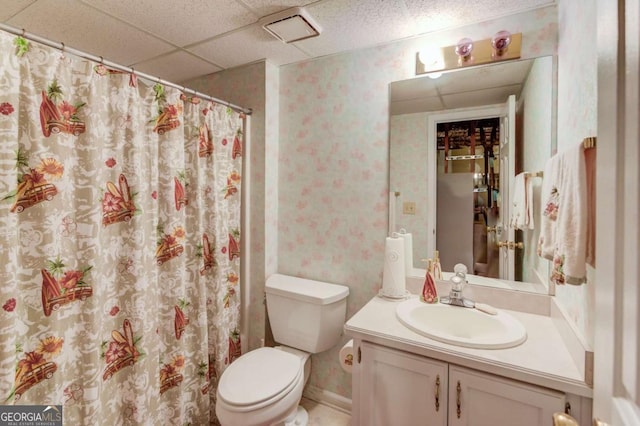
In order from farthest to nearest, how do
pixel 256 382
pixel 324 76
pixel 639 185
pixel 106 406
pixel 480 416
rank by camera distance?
1. pixel 324 76
2. pixel 256 382
3. pixel 106 406
4. pixel 480 416
5. pixel 639 185

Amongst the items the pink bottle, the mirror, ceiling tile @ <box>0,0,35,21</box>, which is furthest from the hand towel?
ceiling tile @ <box>0,0,35,21</box>

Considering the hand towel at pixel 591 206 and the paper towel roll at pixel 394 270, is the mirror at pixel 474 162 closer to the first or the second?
the paper towel roll at pixel 394 270

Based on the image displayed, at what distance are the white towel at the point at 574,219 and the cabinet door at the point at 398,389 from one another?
0.56 m

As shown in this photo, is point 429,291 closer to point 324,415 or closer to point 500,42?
point 324,415

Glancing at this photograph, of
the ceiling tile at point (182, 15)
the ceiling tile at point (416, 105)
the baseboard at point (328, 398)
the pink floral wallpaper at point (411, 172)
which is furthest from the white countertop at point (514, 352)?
the ceiling tile at point (182, 15)

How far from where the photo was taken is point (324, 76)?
1.96 meters

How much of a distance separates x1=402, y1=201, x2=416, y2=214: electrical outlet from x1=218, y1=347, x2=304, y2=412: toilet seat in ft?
3.36

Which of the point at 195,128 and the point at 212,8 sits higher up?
the point at 212,8

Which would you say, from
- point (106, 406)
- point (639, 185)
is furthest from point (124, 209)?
point (639, 185)

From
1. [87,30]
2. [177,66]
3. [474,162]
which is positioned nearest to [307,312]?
[474,162]

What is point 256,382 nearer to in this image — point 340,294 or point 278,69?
point 340,294

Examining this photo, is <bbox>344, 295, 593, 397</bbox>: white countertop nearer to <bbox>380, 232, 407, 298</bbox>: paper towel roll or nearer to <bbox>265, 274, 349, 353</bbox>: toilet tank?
<bbox>380, 232, 407, 298</bbox>: paper towel roll

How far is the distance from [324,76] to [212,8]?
2.42 ft

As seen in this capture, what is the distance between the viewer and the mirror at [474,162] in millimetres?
1474
